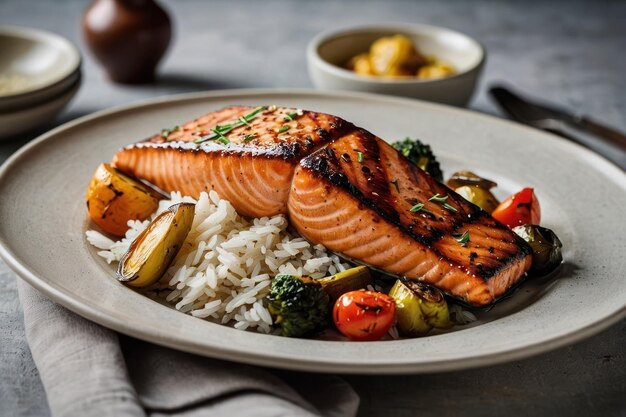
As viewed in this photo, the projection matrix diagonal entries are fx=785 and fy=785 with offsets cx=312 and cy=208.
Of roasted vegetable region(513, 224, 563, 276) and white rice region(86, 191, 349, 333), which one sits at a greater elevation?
roasted vegetable region(513, 224, 563, 276)

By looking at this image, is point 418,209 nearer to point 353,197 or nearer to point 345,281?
point 353,197

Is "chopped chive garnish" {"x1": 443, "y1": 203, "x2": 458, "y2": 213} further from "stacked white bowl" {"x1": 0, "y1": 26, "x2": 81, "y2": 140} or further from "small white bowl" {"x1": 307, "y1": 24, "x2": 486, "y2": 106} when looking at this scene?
"stacked white bowl" {"x1": 0, "y1": 26, "x2": 81, "y2": 140}

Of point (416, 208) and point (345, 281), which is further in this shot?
point (416, 208)

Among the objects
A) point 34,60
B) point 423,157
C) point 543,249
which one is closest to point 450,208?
point 543,249

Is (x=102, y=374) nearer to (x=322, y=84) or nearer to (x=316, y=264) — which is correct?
(x=316, y=264)

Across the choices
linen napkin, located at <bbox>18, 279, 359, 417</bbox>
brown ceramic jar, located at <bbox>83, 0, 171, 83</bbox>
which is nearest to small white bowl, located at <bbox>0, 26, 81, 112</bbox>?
brown ceramic jar, located at <bbox>83, 0, 171, 83</bbox>

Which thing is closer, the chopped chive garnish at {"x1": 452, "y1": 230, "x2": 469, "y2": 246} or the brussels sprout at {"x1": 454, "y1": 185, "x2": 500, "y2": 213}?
the chopped chive garnish at {"x1": 452, "y1": 230, "x2": 469, "y2": 246}
